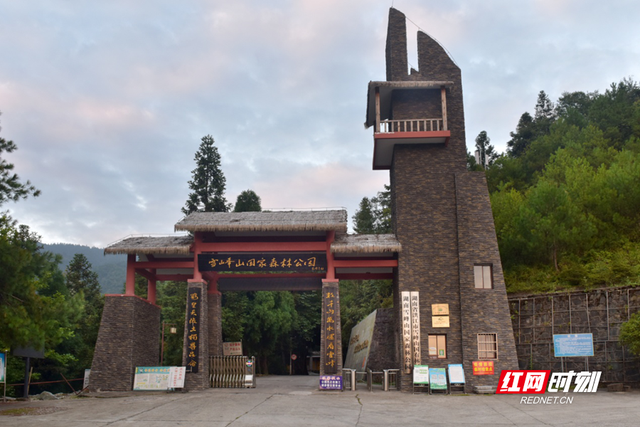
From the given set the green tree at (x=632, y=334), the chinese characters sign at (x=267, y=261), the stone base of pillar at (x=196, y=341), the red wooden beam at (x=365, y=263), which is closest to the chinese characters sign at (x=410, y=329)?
the red wooden beam at (x=365, y=263)

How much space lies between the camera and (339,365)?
16.7 meters

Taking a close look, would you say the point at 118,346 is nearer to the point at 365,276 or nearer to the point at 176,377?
the point at 176,377

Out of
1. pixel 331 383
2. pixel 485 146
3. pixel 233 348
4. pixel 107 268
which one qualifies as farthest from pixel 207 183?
pixel 107 268

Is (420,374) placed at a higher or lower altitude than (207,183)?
lower

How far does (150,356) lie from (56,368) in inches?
435

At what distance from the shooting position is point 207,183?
34969 mm

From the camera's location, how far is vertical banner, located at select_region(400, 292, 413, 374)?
16.4 metres

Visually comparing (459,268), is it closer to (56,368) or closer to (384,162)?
(384,162)

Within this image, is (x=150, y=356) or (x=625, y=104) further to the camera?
(x=625, y=104)

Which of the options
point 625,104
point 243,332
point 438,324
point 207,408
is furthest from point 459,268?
point 625,104

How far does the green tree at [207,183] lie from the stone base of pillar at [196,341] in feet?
55.0

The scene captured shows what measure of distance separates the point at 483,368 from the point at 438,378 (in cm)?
139

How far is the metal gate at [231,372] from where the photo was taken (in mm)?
18094

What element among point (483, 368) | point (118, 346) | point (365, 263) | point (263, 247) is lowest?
point (483, 368)
